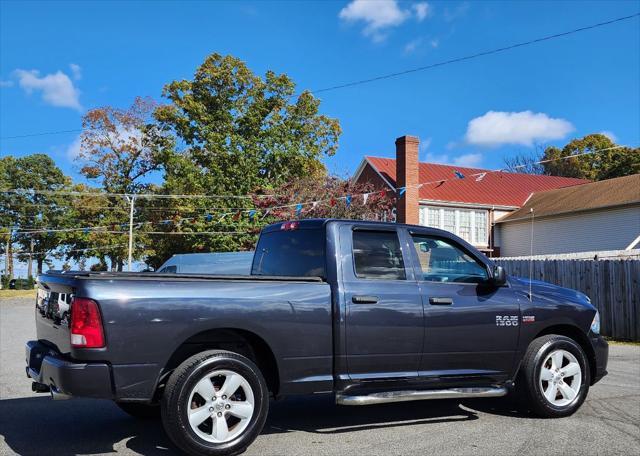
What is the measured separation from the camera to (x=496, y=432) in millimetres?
5297

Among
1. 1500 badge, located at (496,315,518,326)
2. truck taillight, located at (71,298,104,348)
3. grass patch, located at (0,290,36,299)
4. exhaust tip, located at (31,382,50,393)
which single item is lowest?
grass patch, located at (0,290,36,299)

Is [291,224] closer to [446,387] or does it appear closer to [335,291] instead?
[335,291]

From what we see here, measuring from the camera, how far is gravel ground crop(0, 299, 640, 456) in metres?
4.77

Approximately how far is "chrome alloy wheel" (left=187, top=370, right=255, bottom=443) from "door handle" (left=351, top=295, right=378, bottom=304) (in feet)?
3.75

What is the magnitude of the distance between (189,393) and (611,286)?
12177mm

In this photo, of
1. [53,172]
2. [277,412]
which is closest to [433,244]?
[277,412]

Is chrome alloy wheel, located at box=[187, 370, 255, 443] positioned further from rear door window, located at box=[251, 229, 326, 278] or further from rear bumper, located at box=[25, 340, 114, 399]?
rear door window, located at box=[251, 229, 326, 278]

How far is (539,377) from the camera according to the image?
5762 mm

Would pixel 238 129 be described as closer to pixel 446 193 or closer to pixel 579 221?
pixel 446 193

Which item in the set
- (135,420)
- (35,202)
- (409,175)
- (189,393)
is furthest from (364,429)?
(35,202)

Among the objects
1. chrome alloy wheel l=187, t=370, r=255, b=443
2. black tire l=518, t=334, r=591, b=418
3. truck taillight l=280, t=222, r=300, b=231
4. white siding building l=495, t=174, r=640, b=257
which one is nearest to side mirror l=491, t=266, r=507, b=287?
black tire l=518, t=334, r=591, b=418

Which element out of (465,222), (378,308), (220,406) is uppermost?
(465,222)

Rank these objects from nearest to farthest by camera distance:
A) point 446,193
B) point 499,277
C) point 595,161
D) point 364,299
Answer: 1. point 364,299
2. point 499,277
3. point 446,193
4. point 595,161

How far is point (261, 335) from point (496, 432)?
7.78ft
